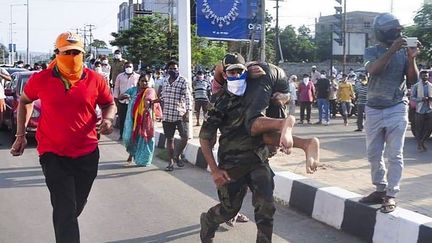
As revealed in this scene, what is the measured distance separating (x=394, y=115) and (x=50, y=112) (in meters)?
3.08

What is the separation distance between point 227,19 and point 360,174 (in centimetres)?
479

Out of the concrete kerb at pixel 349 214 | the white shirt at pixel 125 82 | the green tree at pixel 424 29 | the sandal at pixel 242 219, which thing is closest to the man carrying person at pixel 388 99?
the concrete kerb at pixel 349 214

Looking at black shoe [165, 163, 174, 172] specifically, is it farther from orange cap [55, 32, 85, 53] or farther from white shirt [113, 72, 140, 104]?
orange cap [55, 32, 85, 53]

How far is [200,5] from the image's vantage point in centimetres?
1133

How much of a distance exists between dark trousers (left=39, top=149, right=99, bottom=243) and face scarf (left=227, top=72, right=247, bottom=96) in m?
1.21

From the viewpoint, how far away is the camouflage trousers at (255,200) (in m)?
4.18

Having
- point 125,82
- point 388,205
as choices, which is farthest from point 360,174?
point 125,82

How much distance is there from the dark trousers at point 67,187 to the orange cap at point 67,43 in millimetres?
810

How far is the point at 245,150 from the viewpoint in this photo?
4.24 metres

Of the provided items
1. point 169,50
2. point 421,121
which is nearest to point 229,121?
point 421,121

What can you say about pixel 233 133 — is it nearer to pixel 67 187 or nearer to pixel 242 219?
pixel 67 187

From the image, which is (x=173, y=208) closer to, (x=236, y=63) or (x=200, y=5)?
(x=236, y=63)

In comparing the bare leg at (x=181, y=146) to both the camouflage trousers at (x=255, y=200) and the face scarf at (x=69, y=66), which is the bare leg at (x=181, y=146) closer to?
the camouflage trousers at (x=255, y=200)

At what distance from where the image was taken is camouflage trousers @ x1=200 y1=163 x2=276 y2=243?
418cm
